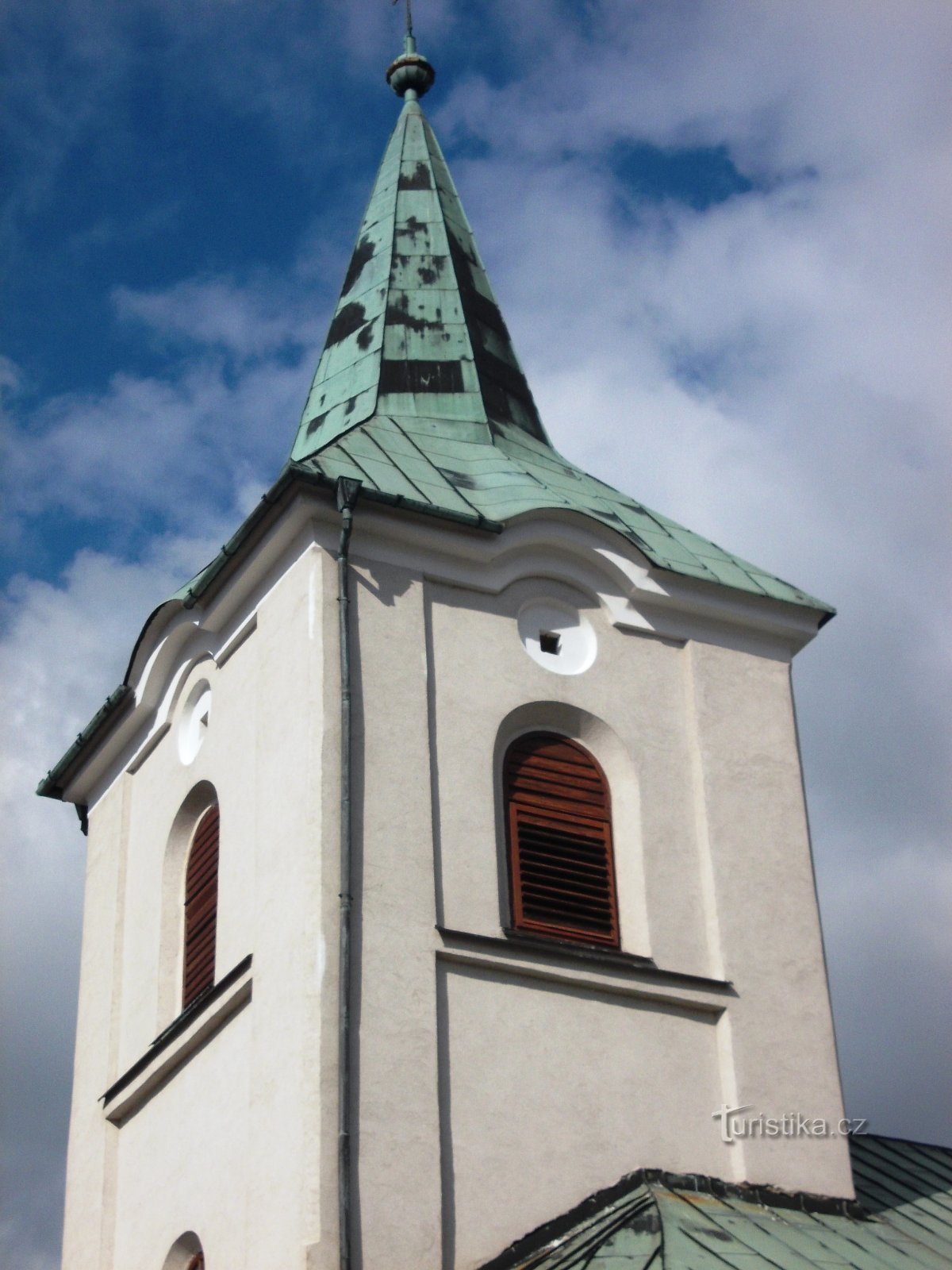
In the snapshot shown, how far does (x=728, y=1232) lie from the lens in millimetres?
17578

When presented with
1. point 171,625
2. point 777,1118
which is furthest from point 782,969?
point 171,625

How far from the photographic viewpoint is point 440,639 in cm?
2042

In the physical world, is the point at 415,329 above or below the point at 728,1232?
above

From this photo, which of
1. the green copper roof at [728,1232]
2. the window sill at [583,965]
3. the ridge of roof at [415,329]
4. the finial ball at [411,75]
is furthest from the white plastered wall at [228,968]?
the finial ball at [411,75]

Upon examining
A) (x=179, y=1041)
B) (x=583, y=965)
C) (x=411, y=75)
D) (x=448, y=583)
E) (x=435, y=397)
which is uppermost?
(x=411, y=75)

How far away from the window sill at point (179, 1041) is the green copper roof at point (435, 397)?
411cm

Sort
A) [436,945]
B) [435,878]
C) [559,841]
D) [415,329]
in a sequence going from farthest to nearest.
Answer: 1. [415,329]
2. [559,841]
3. [435,878]
4. [436,945]

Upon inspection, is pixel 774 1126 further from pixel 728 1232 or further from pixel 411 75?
pixel 411 75

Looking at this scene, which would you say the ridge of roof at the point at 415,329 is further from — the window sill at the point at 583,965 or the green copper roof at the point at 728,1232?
the green copper roof at the point at 728,1232

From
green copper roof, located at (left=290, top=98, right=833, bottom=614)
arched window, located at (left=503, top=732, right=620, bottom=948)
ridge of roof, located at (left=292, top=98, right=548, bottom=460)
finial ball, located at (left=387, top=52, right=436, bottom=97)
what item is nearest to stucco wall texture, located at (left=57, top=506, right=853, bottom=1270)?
arched window, located at (left=503, top=732, right=620, bottom=948)

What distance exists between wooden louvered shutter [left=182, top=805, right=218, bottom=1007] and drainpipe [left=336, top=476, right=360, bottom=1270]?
207 cm

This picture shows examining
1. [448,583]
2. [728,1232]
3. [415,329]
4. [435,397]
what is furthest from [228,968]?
[415,329]

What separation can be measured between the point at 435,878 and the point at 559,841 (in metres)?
1.59

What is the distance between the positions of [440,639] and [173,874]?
128 inches
